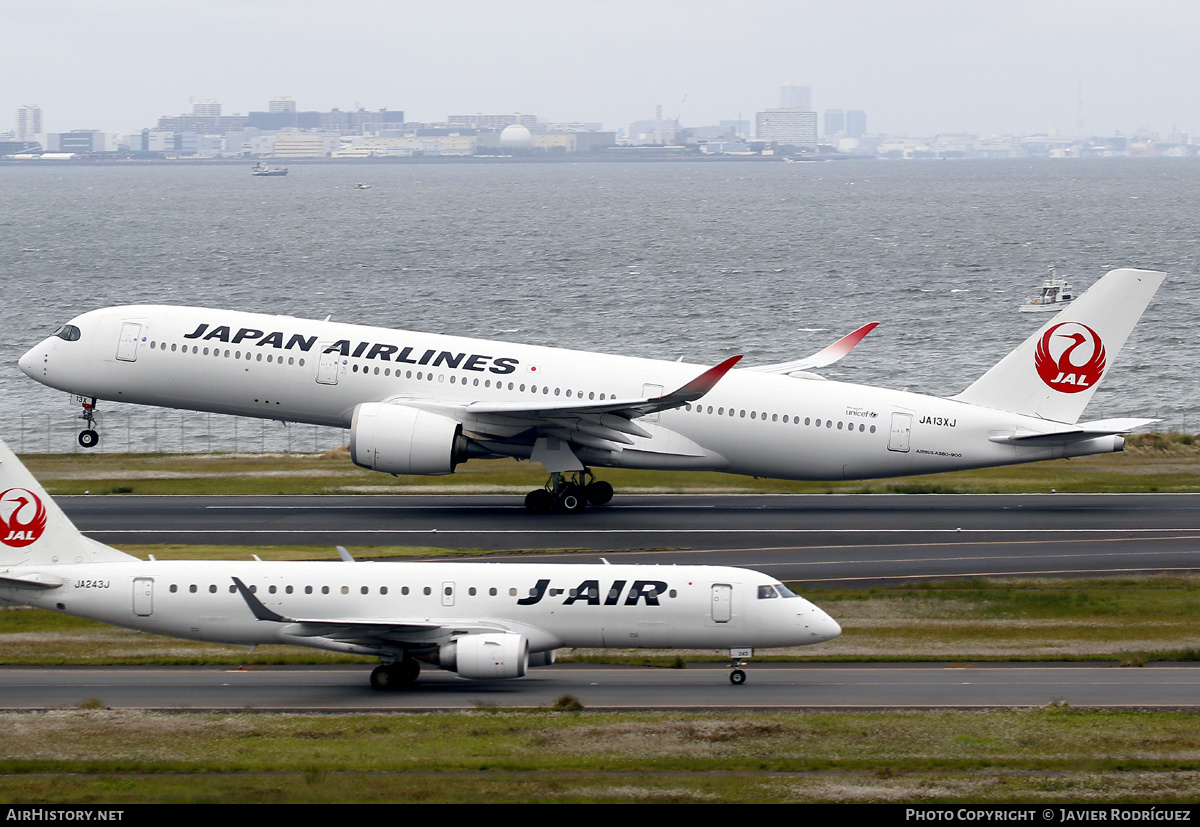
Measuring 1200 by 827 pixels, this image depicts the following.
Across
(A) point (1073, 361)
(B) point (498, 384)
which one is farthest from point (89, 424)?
(A) point (1073, 361)

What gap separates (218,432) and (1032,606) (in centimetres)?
6308

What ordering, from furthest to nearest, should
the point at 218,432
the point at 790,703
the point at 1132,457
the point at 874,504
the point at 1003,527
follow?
1. the point at 218,432
2. the point at 1132,457
3. the point at 874,504
4. the point at 1003,527
5. the point at 790,703

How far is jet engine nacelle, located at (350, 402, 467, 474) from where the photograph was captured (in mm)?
50281

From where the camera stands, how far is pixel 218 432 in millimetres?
92562

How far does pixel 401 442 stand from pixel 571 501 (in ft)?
22.3

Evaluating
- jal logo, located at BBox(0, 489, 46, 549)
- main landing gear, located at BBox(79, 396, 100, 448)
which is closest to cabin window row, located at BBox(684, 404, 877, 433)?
main landing gear, located at BBox(79, 396, 100, 448)

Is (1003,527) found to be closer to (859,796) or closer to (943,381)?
(859,796)

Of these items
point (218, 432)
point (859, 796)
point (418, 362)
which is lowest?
point (218, 432)

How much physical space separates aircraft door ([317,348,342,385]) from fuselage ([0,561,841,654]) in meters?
19.8

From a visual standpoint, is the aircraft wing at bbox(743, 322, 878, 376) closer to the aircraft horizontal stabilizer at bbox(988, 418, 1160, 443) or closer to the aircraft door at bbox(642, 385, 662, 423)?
the aircraft door at bbox(642, 385, 662, 423)

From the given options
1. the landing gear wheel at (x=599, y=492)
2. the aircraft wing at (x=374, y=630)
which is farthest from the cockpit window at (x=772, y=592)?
the landing gear wheel at (x=599, y=492)

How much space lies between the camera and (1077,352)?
51.8m

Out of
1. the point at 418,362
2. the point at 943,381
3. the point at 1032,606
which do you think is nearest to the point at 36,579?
the point at 418,362
